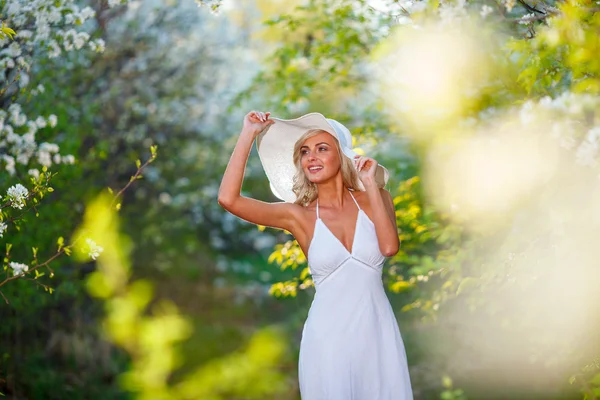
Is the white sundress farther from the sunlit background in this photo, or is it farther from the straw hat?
the sunlit background

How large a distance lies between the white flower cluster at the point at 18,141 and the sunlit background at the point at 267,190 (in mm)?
26

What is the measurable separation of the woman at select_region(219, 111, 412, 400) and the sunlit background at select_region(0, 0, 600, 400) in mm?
788

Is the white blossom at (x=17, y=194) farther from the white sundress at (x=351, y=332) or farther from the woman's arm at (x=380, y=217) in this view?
the woman's arm at (x=380, y=217)

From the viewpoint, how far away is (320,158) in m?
3.49

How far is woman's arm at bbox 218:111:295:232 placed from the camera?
3.30m

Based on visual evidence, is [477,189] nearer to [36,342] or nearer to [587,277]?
[587,277]

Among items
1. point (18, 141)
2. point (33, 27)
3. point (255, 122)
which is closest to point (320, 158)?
point (255, 122)

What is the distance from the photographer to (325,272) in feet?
10.8

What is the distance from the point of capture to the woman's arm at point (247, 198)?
3.30m

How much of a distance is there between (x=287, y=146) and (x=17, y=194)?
142 centimetres

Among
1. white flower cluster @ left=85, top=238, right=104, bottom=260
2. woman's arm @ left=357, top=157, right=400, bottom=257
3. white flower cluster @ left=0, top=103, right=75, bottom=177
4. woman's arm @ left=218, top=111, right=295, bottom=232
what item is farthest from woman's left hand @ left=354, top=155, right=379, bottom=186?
white flower cluster @ left=0, top=103, right=75, bottom=177

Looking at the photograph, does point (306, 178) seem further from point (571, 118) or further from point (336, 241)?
point (571, 118)

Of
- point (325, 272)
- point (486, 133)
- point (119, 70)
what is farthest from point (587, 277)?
point (119, 70)

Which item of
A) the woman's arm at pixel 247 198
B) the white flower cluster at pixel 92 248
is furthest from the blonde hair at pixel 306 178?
the white flower cluster at pixel 92 248
